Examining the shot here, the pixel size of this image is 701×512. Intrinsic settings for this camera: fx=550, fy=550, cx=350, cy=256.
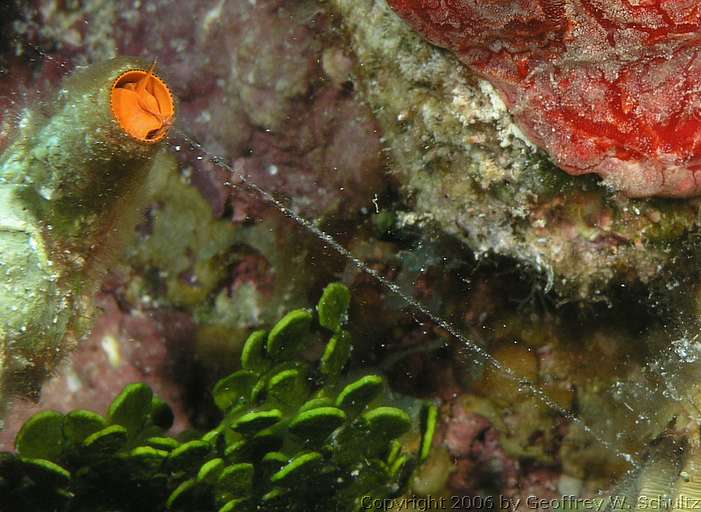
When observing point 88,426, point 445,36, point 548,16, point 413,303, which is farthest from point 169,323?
point 548,16

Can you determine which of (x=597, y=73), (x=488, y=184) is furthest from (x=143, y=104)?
(x=597, y=73)

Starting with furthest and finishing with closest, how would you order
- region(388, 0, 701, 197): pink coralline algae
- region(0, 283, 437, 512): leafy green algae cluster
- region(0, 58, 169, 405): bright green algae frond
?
region(0, 283, 437, 512): leafy green algae cluster < region(0, 58, 169, 405): bright green algae frond < region(388, 0, 701, 197): pink coralline algae

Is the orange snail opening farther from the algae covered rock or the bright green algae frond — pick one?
the algae covered rock

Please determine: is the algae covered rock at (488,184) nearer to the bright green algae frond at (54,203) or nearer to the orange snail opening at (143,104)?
the orange snail opening at (143,104)

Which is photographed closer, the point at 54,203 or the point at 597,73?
the point at 597,73

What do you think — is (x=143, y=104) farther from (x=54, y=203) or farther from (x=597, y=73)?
(x=597, y=73)

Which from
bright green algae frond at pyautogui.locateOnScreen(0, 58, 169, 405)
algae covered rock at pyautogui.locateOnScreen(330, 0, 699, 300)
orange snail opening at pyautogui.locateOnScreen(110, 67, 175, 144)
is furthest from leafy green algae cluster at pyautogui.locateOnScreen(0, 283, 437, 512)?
orange snail opening at pyautogui.locateOnScreen(110, 67, 175, 144)
